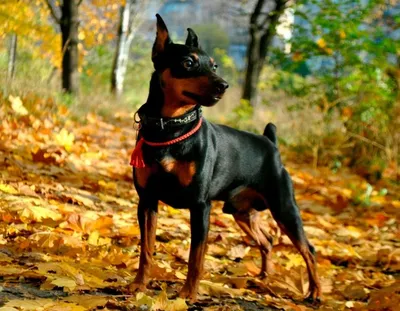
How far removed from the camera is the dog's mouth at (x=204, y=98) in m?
2.76

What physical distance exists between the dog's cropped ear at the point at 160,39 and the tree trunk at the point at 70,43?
22.6 ft

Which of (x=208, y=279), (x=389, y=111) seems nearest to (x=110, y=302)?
(x=208, y=279)

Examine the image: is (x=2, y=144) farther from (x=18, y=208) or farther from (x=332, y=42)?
(x=332, y=42)

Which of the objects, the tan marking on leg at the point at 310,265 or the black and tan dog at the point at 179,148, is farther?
the tan marking on leg at the point at 310,265

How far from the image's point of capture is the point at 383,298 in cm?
329

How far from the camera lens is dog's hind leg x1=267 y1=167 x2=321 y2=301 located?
3.72 metres

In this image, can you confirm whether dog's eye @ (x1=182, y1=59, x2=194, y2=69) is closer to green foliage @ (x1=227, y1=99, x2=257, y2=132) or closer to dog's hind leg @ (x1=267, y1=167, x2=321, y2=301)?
dog's hind leg @ (x1=267, y1=167, x2=321, y2=301)

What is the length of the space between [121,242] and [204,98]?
59.9 inches

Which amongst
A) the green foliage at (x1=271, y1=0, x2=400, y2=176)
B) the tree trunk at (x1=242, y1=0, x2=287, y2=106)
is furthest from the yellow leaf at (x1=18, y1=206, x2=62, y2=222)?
the tree trunk at (x1=242, y1=0, x2=287, y2=106)

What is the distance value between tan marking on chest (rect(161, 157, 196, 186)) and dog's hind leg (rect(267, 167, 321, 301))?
1.00m

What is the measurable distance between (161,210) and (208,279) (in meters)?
1.82

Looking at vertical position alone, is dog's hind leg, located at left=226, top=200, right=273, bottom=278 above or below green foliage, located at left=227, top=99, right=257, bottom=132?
above

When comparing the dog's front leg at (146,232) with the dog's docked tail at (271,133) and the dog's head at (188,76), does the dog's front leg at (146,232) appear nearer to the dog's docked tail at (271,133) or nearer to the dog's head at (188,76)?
the dog's head at (188,76)

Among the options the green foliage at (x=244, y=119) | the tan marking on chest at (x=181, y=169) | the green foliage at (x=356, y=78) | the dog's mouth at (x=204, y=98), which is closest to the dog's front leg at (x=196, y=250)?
the tan marking on chest at (x=181, y=169)
